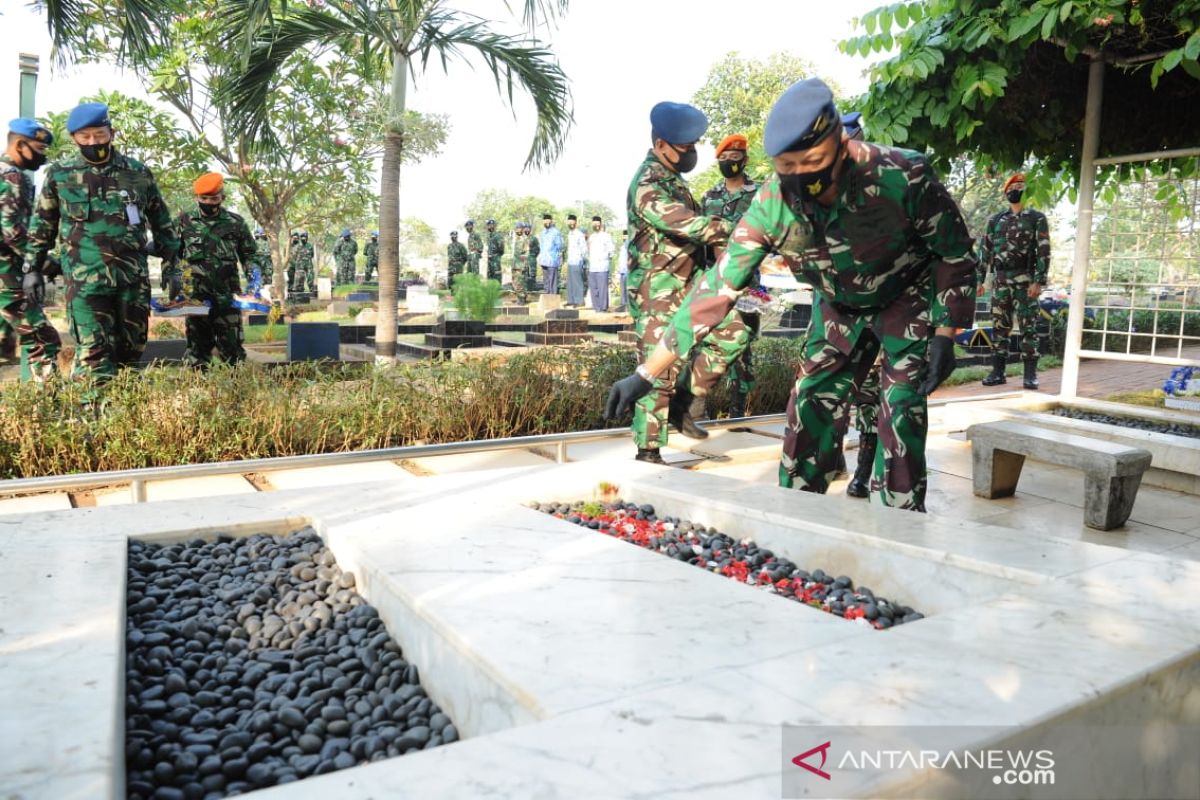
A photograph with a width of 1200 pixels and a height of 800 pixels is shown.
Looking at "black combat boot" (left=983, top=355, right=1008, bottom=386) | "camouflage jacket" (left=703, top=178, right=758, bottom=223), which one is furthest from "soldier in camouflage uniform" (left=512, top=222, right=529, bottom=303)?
"camouflage jacket" (left=703, top=178, right=758, bottom=223)

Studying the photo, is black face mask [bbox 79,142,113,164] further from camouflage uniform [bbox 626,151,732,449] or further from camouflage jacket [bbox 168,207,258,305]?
camouflage uniform [bbox 626,151,732,449]

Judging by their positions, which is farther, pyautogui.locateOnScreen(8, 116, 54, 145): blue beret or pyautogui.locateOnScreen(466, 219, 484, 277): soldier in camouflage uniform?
pyautogui.locateOnScreen(466, 219, 484, 277): soldier in camouflage uniform

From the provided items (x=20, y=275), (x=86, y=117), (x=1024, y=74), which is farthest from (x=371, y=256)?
(x=1024, y=74)

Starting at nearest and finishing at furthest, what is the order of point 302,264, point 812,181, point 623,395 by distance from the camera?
point 623,395, point 812,181, point 302,264

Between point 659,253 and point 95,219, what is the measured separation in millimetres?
3948

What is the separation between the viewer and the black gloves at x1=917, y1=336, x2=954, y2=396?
3439 mm

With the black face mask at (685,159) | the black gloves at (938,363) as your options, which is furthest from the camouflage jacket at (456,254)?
the black gloves at (938,363)

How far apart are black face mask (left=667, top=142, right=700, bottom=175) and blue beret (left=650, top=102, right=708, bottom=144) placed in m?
0.07

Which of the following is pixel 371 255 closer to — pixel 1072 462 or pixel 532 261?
pixel 532 261

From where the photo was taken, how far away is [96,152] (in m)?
5.99

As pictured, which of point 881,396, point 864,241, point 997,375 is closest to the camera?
point 864,241

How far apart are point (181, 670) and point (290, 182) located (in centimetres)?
1641

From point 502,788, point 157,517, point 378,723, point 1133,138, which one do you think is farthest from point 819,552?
point 1133,138

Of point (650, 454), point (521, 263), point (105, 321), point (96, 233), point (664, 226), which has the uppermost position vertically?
point (521, 263)
